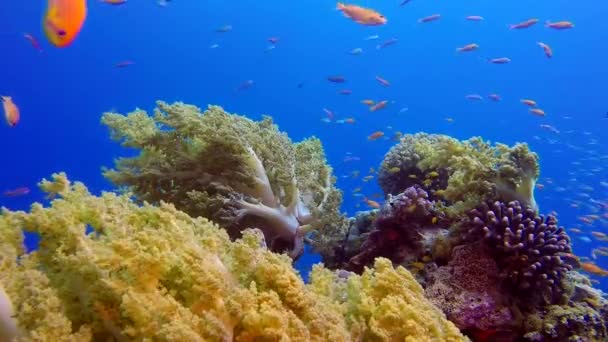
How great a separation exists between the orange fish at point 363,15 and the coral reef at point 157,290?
6.41 m

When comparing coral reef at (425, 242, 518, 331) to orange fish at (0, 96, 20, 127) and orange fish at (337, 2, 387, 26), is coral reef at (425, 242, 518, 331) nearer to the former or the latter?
orange fish at (337, 2, 387, 26)

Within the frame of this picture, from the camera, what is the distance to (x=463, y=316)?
4172mm

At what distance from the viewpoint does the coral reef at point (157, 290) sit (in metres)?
2.07

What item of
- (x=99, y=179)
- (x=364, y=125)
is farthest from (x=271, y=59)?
(x=99, y=179)

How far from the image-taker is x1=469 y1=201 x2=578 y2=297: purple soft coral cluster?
442cm

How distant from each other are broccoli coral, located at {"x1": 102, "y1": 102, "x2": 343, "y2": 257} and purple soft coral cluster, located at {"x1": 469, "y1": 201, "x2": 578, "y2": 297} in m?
2.26

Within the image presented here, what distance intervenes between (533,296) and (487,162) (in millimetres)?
1576

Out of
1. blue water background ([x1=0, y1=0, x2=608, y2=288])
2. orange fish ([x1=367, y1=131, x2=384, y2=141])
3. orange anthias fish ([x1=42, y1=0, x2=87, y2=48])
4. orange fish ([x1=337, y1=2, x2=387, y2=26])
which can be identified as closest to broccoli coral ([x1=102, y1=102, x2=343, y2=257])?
orange anthias fish ([x1=42, y1=0, x2=87, y2=48])

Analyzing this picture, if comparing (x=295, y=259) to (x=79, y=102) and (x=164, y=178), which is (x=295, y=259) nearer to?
(x=164, y=178)

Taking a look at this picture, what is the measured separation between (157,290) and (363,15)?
7187mm

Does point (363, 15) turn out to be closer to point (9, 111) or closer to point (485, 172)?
point (485, 172)

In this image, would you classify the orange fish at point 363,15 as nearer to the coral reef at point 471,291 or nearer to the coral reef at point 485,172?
the coral reef at point 485,172

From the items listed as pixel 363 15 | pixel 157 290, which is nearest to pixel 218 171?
pixel 157 290

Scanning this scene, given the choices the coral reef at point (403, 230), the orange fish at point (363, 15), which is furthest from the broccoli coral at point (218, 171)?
the orange fish at point (363, 15)
